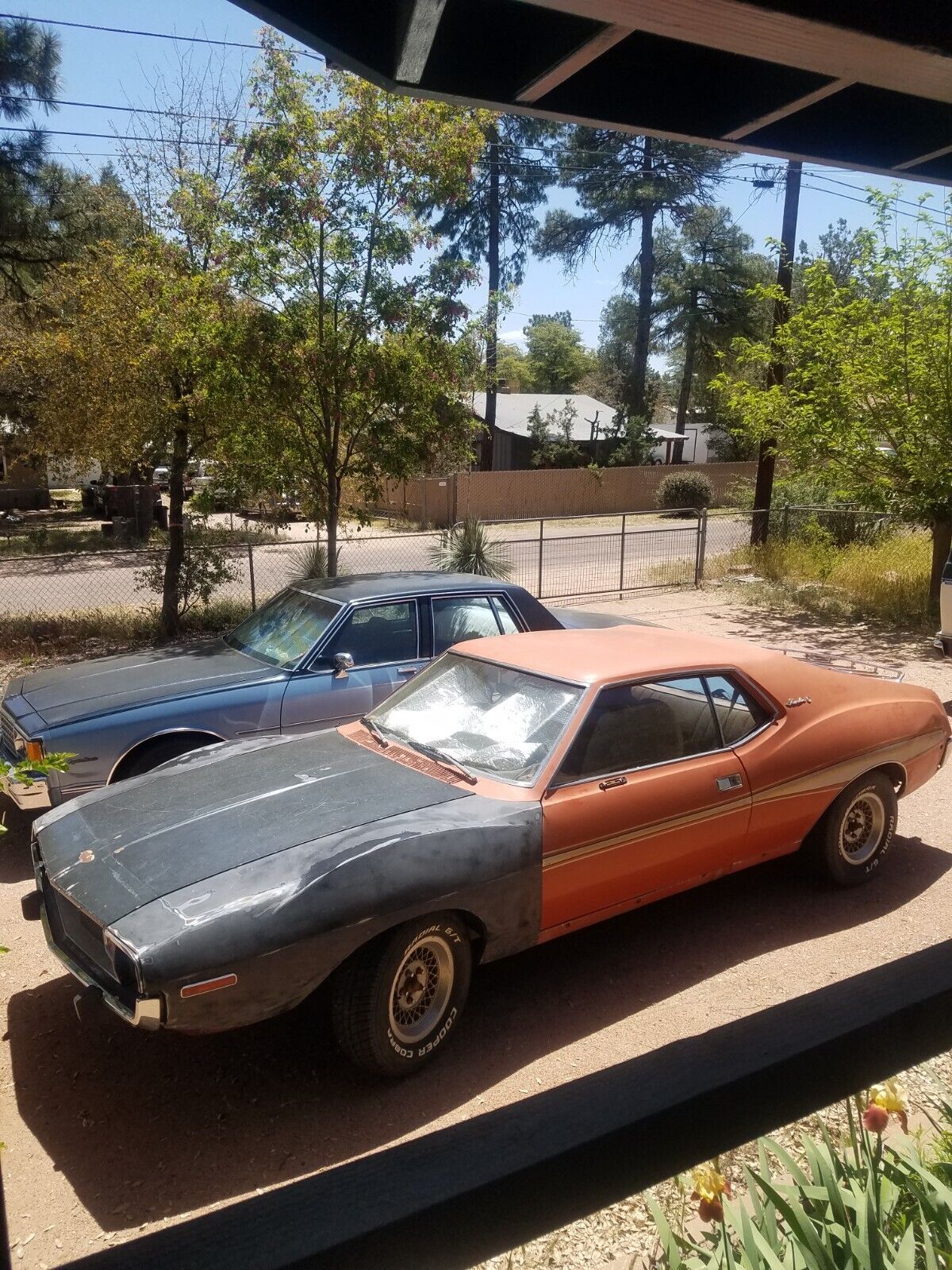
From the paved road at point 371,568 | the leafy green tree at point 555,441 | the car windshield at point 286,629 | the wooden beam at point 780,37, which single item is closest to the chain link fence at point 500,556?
the paved road at point 371,568

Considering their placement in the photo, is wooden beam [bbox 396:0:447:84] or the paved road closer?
wooden beam [bbox 396:0:447:84]

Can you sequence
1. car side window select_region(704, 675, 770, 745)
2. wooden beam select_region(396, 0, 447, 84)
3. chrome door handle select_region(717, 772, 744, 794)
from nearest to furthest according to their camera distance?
1. wooden beam select_region(396, 0, 447, 84)
2. chrome door handle select_region(717, 772, 744, 794)
3. car side window select_region(704, 675, 770, 745)

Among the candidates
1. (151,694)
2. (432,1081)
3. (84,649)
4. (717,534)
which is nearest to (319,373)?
(84,649)

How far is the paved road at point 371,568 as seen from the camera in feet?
46.8

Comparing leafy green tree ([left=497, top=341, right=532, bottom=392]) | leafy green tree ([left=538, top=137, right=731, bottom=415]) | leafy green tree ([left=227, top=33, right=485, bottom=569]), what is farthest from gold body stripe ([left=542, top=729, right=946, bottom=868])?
leafy green tree ([left=497, top=341, right=532, bottom=392])

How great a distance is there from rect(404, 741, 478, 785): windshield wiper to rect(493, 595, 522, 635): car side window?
2.36 metres

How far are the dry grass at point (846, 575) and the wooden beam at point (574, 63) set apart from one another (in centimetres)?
1295

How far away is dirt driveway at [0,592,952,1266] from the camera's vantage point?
322 cm

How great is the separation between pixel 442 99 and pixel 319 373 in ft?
26.6

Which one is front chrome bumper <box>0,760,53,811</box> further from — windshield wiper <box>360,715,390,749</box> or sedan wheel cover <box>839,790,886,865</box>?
sedan wheel cover <box>839,790,886,865</box>

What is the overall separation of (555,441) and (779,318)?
23.9 meters

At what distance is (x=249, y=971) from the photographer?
323cm

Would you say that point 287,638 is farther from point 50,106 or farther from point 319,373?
point 50,106

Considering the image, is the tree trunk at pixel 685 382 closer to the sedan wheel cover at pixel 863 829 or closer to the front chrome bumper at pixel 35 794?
the sedan wheel cover at pixel 863 829
